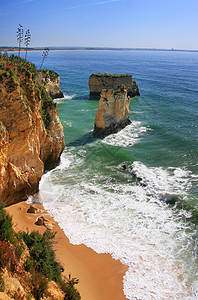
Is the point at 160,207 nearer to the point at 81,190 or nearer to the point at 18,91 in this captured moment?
the point at 81,190

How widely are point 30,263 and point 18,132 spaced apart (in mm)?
7791

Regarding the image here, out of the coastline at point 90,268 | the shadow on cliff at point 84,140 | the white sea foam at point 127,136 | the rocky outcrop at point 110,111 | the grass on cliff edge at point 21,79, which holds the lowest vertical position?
the coastline at point 90,268

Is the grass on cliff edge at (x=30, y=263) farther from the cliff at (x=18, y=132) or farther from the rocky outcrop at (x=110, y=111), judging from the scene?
the rocky outcrop at (x=110, y=111)

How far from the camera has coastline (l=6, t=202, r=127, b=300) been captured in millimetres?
9617

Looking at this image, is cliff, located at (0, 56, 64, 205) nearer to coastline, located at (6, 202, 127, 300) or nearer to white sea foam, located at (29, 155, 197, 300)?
white sea foam, located at (29, 155, 197, 300)

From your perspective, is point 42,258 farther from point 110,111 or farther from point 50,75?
point 50,75

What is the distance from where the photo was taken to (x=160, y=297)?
31.4 feet

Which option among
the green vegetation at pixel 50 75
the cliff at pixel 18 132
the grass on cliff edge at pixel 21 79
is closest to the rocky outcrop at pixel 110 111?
the grass on cliff edge at pixel 21 79

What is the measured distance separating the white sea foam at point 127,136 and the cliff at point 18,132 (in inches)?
467

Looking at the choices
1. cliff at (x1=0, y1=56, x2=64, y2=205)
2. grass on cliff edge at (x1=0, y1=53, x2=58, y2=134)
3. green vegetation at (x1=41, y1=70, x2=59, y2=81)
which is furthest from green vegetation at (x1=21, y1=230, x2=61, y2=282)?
green vegetation at (x1=41, y1=70, x2=59, y2=81)

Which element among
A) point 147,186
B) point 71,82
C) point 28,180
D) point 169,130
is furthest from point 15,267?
point 71,82

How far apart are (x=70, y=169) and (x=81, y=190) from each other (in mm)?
3716

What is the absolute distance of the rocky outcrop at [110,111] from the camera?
91.1 ft

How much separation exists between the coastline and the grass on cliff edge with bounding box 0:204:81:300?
3.34 feet
